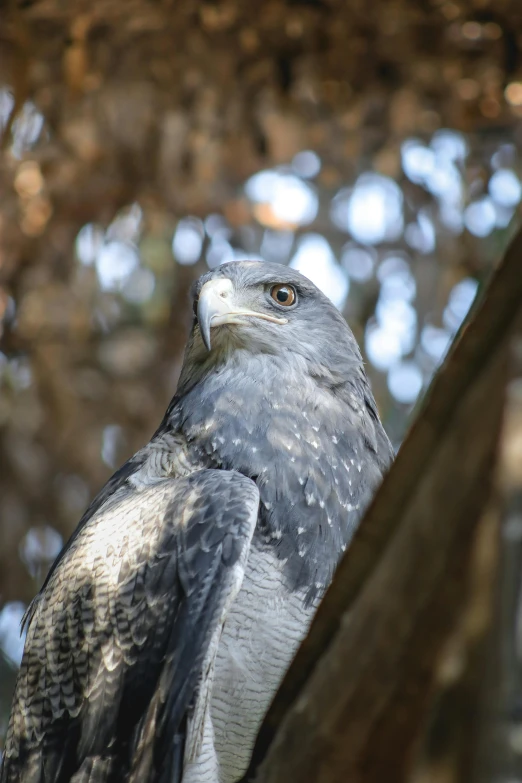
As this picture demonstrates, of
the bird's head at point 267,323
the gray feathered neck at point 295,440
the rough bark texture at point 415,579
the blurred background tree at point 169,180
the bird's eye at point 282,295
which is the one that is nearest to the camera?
the rough bark texture at point 415,579

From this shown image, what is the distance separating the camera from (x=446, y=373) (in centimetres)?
123

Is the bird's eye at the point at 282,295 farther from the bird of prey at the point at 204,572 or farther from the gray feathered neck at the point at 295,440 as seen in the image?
the gray feathered neck at the point at 295,440

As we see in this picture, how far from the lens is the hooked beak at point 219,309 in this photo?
125 inches

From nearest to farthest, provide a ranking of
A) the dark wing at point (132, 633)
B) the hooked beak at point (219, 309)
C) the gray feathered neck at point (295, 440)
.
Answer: the dark wing at point (132, 633), the gray feathered neck at point (295, 440), the hooked beak at point (219, 309)

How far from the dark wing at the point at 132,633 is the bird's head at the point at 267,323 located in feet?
1.94

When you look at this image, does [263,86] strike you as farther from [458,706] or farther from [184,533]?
[458,706]

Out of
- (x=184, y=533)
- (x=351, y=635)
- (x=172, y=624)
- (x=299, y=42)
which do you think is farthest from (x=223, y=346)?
(x=299, y=42)

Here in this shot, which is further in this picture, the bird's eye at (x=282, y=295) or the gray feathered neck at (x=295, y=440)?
the bird's eye at (x=282, y=295)

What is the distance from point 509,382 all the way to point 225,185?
15.0ft

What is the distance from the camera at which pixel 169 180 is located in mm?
5332

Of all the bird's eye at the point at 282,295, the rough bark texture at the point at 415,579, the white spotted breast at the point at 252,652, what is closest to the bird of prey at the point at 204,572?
the white spotted breast at the point at 252,652

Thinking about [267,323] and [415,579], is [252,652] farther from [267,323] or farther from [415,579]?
[415,579]

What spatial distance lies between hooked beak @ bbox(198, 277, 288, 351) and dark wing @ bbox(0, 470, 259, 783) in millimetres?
548

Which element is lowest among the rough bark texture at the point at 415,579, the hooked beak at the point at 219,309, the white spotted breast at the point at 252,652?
the rough bark texture at the point at 415,579
